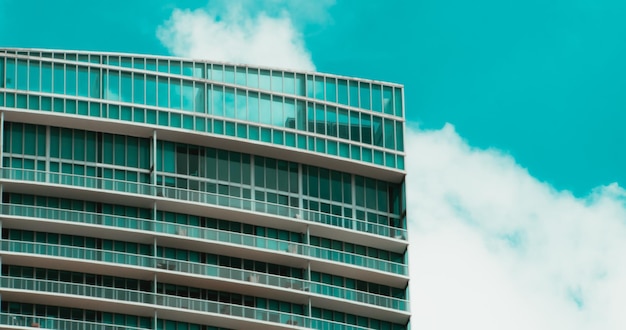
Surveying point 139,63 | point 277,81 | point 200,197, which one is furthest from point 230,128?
point 139,63

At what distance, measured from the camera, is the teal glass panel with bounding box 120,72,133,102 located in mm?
141500

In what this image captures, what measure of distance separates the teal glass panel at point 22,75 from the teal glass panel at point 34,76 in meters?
0.25

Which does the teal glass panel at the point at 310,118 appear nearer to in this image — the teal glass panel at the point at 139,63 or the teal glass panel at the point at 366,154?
the teal glass panel at the point at 366,154

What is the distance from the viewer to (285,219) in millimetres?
143875

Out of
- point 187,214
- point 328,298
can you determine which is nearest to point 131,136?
point 187,214

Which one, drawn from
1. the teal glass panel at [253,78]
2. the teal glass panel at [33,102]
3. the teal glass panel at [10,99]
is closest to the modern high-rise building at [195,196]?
the teal glass panel at [10,99]

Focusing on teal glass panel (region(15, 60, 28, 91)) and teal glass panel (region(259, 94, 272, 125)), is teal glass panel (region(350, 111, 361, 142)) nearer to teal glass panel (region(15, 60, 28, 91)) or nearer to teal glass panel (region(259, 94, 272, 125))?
teal glass panel (region(259, 94, 272, 125))

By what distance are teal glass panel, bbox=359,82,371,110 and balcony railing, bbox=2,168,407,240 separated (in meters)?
8.04

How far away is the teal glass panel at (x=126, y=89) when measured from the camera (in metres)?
142

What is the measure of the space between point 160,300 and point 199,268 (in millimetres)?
3756

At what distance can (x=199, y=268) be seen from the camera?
5566 inches

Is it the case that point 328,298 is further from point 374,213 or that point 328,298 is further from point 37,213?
point 37,213

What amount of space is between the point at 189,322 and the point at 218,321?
1.89 metres

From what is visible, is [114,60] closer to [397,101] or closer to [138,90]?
[138,90]
